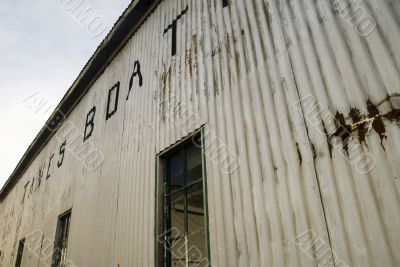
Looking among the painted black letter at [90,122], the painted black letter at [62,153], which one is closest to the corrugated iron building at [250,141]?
the painted black letter at [90,122]

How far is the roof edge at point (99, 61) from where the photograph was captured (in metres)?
6.56

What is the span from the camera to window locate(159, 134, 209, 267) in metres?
3.83

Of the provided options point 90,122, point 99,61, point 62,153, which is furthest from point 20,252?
point 99,61

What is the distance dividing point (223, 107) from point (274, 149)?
96cm

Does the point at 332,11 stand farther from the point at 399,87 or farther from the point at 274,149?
the point at 274,149

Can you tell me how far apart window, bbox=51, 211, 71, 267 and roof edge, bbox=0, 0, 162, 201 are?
356 centimetres

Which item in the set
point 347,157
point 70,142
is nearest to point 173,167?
point 347,157

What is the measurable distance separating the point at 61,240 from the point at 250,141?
21.4 feet

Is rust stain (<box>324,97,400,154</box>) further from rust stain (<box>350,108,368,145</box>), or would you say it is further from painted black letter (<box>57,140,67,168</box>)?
painted black letter (<box>57,140,67,168</box>)

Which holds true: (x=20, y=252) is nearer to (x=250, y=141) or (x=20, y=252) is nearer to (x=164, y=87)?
(x=164, y=87)

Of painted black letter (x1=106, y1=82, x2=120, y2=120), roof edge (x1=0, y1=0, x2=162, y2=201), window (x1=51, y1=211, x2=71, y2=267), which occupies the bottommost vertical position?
window (x1=51, y1=211, x2=71, y2=267)

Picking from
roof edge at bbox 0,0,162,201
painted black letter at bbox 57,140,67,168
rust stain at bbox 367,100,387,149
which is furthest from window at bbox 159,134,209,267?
painted black letter at bbox 57,140,67,168

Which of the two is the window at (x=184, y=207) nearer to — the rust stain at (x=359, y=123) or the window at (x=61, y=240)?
the rust stain at (x=359, y=123)

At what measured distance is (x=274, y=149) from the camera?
2936 mm
